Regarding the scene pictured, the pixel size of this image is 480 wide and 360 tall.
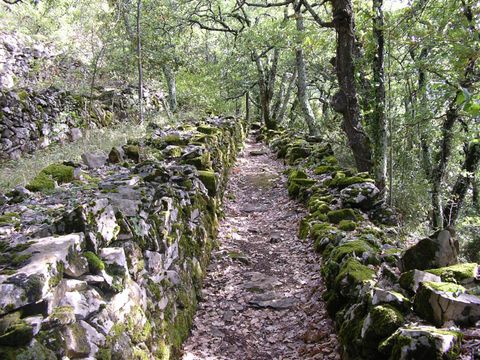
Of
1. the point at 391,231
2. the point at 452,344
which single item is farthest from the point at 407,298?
the point at 391,231

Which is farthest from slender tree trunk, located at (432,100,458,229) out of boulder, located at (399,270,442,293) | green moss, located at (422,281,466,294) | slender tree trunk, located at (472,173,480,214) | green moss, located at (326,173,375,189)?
green moss, located at (422,281,466,294)

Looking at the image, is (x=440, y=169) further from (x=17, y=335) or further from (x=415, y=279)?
(x=17, y=335)

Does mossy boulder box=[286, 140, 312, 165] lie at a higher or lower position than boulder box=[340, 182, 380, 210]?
higher

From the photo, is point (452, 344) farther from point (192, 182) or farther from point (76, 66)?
point (76, 66)

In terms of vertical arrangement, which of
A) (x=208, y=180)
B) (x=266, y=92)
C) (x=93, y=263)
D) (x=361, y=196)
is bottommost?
(x=361, y=196)

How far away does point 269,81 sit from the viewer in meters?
19.0

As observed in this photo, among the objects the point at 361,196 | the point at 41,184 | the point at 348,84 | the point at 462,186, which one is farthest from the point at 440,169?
the point at 41,184

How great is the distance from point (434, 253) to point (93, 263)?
3.11m

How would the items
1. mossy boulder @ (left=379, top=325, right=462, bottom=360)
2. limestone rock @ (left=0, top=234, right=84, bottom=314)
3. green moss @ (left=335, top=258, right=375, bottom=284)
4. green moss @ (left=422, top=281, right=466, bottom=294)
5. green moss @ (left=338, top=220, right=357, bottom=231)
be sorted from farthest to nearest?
green moss @ (left=338, top=220, right=357, bottom=231) < green moss @ (left=335, top=258, right=375, bottom=284) < green moss @ (left=422, top=281, right=466, bottom=294) < mossy boulder @ (left=379, top=325, right=462, bottom=360) < limestone rock @ (left=0, top=234, right=84, bottom=314)

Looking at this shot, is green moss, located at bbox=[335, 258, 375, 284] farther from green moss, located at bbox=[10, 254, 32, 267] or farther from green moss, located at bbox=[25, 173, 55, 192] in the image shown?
green moss, located at bbox=[25, 173, 55, 192]

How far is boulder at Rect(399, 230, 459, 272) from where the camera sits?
360 cm

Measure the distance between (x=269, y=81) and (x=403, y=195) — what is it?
11019 millimetres

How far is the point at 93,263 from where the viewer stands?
280 cm

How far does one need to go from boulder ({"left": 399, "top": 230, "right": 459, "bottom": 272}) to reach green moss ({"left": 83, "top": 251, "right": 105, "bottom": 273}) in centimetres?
289
